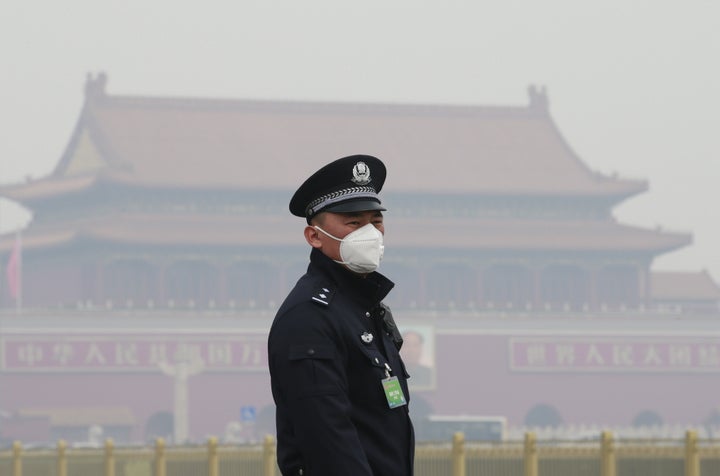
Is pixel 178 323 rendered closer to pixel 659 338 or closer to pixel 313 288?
pixel 659 338

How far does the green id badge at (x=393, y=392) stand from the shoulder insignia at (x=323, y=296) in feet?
0.58

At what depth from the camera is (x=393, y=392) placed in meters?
3.34

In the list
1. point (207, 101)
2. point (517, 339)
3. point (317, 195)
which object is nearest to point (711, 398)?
point (517, 339)

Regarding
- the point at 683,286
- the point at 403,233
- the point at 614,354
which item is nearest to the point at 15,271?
the point at 403,233

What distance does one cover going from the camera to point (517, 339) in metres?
53.7

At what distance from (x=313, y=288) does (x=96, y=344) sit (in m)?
47.8

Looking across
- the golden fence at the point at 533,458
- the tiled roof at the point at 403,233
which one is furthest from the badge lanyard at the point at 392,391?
the tiled roof at the point at 403,233

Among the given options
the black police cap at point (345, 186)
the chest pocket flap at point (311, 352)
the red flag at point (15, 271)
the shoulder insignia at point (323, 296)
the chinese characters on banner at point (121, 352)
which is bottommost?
the chest pocket flap at point (311, 352)

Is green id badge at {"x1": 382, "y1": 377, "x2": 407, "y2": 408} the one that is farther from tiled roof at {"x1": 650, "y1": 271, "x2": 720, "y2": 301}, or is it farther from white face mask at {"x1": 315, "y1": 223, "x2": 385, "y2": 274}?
tiled roof at {"x1": 650, "y1": 271, "x2": 720, "y2": 301}

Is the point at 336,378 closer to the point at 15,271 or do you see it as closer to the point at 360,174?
the point at 360,174

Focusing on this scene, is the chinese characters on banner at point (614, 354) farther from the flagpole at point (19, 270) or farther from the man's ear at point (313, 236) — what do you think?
the man's ear at point (313, 236)

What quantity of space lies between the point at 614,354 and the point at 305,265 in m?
9.86

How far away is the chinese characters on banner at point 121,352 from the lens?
5022cm

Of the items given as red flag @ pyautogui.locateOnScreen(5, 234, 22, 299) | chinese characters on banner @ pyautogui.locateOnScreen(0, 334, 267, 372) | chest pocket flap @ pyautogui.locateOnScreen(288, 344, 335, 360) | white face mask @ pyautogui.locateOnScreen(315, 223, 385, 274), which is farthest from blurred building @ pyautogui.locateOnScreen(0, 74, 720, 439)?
chest pocket flap @ pyautogui.locateOnScreen(288, 344, 335, 360)
